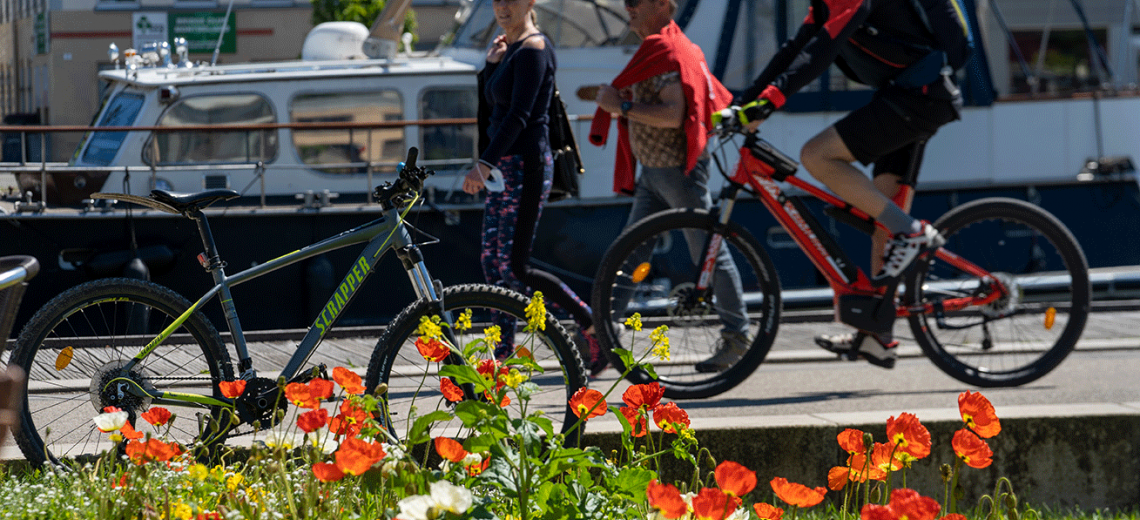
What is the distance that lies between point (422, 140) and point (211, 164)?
1457mm

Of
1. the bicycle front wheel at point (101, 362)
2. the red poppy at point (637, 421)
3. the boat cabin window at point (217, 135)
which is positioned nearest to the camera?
the red poppy at point (637, 421)

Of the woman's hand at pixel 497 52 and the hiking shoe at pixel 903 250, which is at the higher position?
the woman's hand at pixel 497 52

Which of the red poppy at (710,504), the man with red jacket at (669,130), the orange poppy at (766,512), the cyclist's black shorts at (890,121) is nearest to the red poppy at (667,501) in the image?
the red poppy at (710,504)

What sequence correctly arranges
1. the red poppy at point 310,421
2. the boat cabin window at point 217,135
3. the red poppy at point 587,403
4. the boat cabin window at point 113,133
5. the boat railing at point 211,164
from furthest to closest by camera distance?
the boat cabin window at point 113,133 < the boat cabin window at point 217,135 < the boat railing at point 211,164 < the red poppy at point 587,403 < the red poppy at point 310,421

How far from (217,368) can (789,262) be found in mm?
6202

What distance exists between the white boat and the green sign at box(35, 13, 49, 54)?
12.8 feet

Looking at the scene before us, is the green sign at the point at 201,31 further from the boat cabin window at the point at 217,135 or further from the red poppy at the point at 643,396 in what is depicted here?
the red poppy at the point at 643,396

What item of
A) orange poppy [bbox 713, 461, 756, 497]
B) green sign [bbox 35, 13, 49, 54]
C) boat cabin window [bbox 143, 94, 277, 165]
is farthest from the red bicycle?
green sign [bbox 35, 13, 49, 54]

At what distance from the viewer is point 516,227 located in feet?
16.7

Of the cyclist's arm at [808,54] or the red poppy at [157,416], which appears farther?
the cyclist's arm at [808,54]

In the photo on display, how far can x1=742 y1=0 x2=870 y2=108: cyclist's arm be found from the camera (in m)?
4.94

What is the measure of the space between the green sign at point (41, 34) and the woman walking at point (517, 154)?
9.14 m

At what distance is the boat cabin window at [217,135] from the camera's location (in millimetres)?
8383

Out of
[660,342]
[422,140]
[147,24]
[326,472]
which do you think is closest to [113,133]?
[422,140]
